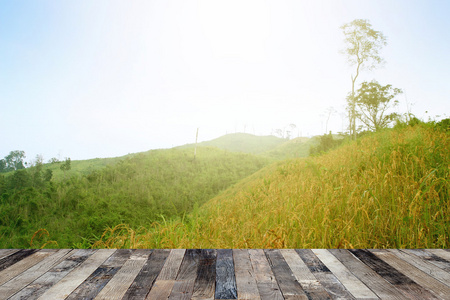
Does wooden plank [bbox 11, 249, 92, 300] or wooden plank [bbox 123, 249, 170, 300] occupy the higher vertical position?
wooden plank [bbox 11, 249, 92, 300]

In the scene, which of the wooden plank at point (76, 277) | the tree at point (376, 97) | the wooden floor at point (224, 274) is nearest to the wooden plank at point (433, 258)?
the wooden floor at point (224, 274)

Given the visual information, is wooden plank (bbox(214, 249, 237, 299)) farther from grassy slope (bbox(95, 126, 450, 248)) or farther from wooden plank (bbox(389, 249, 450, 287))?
wooden plank (bbox(389, 249, 450, 287))

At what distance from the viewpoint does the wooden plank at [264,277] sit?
132 centimetres

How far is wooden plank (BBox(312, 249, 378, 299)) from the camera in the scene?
1345 millimetres

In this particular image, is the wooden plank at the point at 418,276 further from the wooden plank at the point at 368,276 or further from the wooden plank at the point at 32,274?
the wooden plank at the point at 32,274

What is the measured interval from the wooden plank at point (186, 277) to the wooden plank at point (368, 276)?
94 cm

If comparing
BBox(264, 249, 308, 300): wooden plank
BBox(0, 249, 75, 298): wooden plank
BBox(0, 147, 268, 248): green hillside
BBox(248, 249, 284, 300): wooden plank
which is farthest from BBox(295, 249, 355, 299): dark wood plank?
BBox(0, 147, 268, 248): green hillside

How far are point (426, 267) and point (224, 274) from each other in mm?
1296

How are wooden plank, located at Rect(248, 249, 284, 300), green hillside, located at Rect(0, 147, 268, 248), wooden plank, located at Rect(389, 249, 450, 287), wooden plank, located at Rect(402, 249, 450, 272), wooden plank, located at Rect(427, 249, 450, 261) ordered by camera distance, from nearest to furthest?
wooden plank, located at Rect(248, 249, 284, 300), wooden plank, located at Rect(389, 249, 450, 287), wooden plank, located at Rect(402, 249, 450, 272), wooden plank, located at Rect(427, 249, 450, 261), green hillside, located at Rect(0, 147, 268, 248)

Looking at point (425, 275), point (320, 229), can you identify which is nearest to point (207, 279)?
point (425, 275)

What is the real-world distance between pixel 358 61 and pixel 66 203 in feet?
53.7

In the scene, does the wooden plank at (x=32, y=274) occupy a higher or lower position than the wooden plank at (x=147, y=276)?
higher

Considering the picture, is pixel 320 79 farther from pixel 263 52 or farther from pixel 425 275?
Answer: pixel 425 275

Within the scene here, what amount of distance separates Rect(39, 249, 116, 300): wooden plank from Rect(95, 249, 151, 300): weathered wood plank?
0.56 ft
